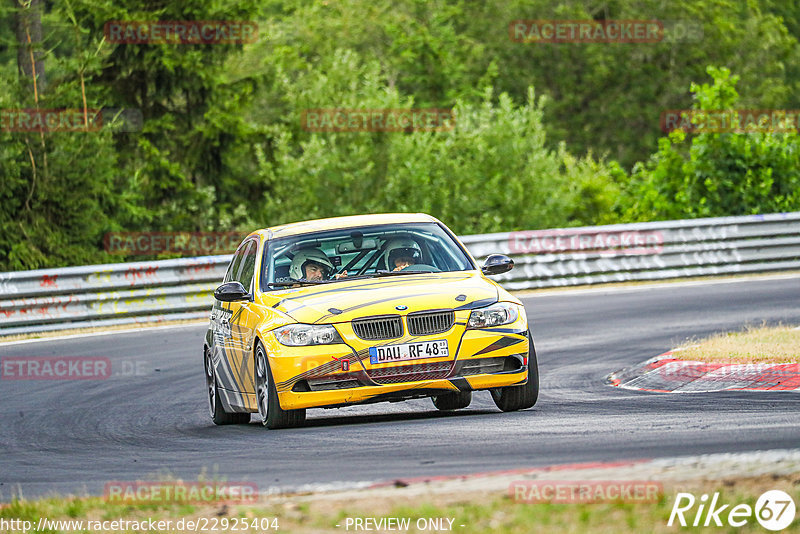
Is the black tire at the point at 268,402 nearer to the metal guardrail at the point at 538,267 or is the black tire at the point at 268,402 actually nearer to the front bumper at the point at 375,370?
the front bumper at the point at 375,370

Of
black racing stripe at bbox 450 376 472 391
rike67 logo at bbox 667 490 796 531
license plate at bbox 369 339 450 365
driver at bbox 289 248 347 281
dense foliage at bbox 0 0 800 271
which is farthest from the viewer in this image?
dense foliage at bbox 0 0 800 271

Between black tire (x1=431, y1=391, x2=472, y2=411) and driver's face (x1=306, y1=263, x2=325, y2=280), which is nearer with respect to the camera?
driver's face (x1=306, y1=263, x2=325, y2=280)

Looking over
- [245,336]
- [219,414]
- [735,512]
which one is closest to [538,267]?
[219,414]

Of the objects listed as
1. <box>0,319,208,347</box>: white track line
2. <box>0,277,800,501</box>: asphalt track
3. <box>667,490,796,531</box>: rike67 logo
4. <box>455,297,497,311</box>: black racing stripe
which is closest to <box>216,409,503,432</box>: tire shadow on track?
<box>0,277,800,501</box>: asphalt track

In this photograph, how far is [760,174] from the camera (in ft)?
90.2

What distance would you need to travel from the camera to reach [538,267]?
2303 centimetres

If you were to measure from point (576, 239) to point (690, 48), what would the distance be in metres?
47.6

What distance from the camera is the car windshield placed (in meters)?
10.7

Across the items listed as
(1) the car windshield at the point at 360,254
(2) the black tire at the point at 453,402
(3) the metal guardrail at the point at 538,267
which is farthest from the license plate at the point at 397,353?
(3) the metal guardrail at the point at 538,267

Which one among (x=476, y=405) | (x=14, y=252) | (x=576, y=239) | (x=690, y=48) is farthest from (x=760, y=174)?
(x=690, y=48)

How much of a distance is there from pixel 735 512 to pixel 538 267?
58.6 ft

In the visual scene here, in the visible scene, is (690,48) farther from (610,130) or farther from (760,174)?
(760,174)

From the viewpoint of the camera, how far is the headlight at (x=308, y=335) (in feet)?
31.0

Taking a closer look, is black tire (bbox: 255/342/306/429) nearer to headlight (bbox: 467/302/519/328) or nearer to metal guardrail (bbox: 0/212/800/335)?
headlight (bbox: 467/302/519/328)
